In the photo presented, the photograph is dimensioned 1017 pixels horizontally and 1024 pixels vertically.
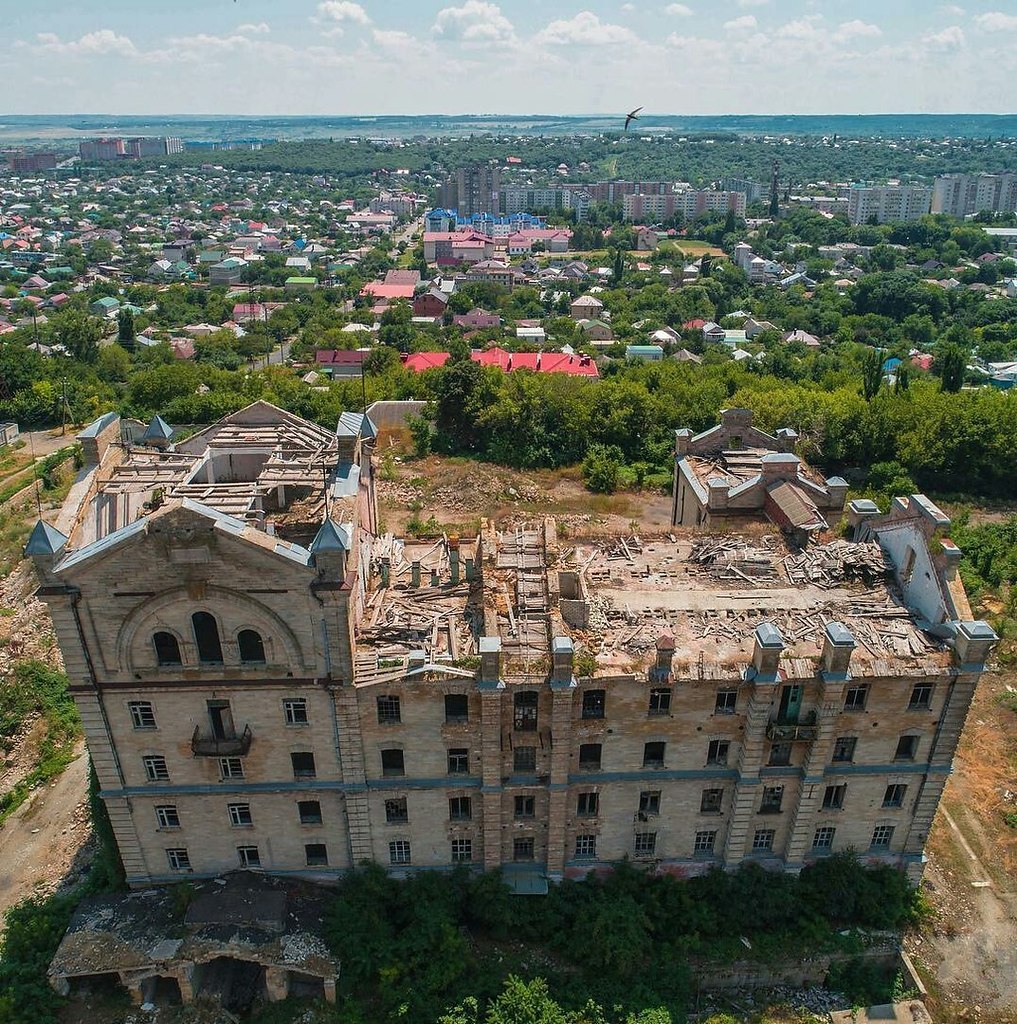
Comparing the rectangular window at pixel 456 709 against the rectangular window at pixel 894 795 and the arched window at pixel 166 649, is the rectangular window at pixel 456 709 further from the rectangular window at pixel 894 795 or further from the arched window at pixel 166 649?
the rectangular window at pixel 894 795

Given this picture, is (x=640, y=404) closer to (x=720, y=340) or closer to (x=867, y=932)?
(x=867, y=932)

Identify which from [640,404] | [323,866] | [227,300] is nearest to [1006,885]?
[323,866]

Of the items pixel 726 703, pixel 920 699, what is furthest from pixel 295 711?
pixel 920 699

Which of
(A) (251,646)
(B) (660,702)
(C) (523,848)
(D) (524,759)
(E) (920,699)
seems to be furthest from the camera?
(C) (523,848)

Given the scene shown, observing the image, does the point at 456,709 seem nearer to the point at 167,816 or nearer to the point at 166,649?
the point at 166,649

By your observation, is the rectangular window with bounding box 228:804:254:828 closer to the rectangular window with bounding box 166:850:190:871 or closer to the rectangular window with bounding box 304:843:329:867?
the rectangular window with bounding box 304:843:329:867
